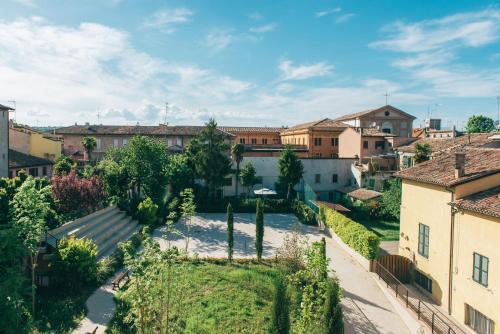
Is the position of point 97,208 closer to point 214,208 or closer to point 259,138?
point 214,208

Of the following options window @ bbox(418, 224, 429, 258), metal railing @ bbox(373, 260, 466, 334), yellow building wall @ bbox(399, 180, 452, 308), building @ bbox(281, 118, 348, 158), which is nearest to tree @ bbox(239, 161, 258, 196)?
yellow building wall @ bbox(399, 180, 452, 308)

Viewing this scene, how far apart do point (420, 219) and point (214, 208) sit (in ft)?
63.7

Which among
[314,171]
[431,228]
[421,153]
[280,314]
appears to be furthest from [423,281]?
[314,171]

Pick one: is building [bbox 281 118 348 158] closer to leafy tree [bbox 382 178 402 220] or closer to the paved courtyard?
the paved courtyard

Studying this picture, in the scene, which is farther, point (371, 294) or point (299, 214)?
point (299, 214)

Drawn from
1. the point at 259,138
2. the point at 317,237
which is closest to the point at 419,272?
the point at 317,237

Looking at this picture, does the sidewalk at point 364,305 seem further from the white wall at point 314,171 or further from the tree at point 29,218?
the white wall at point 314,171

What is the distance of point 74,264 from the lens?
51.0 feet

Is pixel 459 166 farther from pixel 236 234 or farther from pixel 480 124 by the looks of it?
pixel 480 124

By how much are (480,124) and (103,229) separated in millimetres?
82979

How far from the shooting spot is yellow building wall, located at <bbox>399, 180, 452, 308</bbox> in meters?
16.5

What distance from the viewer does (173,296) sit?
11289 mm

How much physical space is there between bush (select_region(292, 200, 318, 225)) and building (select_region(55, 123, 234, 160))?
21.8 m

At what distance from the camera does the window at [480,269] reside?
13758mm
